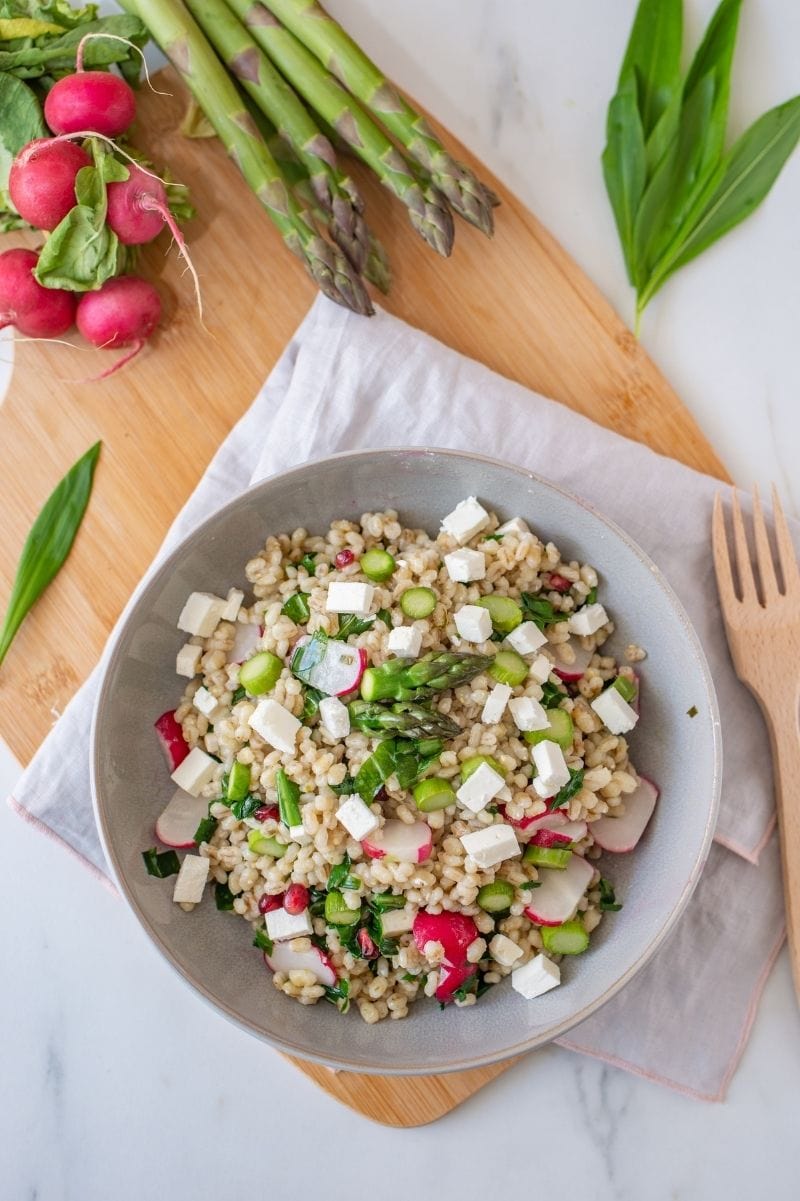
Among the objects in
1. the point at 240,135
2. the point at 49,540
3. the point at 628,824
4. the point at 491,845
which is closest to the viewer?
the point at 491,845

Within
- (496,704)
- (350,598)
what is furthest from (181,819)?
(496,704)

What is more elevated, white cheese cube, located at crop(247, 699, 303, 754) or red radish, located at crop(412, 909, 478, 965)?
white cheese cube, located at crop(247, 699, 303, 754)

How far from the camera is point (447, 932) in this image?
6.35ft

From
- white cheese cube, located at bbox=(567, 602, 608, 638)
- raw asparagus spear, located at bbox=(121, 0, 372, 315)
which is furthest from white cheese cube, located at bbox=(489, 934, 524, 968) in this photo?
raw asparagus spear, located at bbox=(121, 0, 372, 315)

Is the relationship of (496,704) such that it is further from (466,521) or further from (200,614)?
(200,614)

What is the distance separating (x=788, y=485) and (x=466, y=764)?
1183mm

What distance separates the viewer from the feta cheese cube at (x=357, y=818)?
189 cm

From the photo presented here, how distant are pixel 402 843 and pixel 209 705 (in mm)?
529

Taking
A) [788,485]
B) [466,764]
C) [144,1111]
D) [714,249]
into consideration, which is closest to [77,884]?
[144,1111]

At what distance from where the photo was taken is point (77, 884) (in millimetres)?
2475

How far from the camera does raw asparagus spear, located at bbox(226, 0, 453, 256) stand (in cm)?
225

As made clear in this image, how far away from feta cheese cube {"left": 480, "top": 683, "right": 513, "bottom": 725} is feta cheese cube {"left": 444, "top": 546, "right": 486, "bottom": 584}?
236 mm

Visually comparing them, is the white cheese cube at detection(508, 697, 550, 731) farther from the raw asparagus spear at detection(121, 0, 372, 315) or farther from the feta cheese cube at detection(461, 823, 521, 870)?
the raw asparagus spear at detection(121, 0, 372, 315)

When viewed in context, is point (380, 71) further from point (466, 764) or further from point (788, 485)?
point (466, 764)
